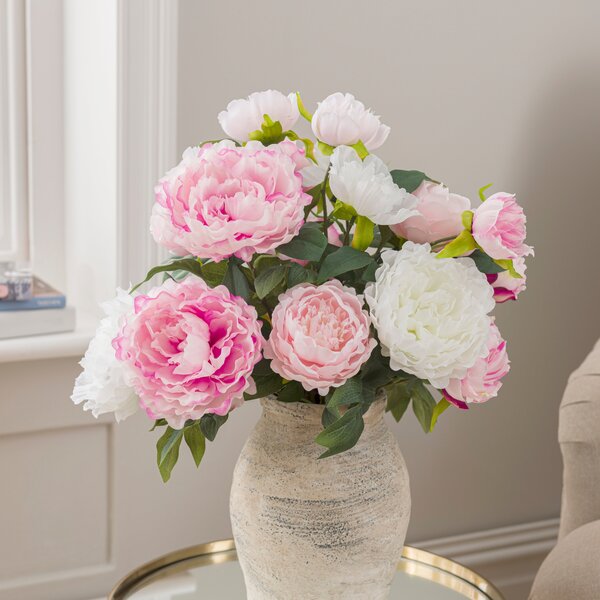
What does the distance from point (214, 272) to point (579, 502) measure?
0.72m

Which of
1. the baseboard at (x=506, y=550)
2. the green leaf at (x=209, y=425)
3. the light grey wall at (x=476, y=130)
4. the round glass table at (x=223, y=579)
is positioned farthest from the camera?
the baseboard at (x=506, y=550)

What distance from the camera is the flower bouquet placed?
800mm

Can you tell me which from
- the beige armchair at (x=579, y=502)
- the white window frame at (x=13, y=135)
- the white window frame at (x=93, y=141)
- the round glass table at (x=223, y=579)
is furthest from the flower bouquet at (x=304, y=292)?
the white window frame at (x=13, y=135)

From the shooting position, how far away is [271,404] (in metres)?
0.93

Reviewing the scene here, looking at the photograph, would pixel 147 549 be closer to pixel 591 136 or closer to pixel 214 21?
pixel 214 21

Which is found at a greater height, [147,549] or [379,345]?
[379,345]

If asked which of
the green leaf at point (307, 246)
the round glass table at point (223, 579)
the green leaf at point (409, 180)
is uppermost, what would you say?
the green leaf at point (409, 180)

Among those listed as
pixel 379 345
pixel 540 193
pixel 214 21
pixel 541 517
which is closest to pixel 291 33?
pixel 214 21

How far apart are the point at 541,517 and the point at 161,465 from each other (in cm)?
134

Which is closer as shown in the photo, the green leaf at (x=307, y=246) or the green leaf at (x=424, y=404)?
the green leaf at (x=307, y=246)

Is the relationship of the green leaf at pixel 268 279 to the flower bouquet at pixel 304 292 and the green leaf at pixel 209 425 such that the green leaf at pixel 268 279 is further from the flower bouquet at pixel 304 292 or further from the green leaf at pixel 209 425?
the green leaf at pixel 209 425

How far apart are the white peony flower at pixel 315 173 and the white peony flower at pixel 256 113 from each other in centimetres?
5

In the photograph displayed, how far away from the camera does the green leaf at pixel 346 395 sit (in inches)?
33.2

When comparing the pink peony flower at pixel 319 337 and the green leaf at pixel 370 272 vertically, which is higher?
the green leaf at pixel 370 272
